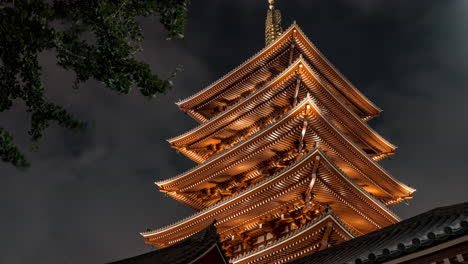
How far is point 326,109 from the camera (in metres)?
19.5

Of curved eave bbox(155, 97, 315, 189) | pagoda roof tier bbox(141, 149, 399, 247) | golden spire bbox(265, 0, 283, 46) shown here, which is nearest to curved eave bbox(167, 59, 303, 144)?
curved eave bbox(155, 97, 315, 189)

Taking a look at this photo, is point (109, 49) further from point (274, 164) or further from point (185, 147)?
point (185, 147)

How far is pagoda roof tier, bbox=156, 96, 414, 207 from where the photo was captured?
55.8 ft

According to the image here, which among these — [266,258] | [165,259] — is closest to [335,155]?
[266,258]

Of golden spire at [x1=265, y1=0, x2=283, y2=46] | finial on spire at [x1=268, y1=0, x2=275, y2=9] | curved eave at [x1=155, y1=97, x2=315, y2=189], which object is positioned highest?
finial on spire at [x1=268, y1=0, x2=275, y2=9]

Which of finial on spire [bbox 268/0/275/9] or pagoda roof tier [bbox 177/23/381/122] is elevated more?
finial on spire [bbox 268/0/275/9]

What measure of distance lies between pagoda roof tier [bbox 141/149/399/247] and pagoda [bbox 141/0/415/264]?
4 cm

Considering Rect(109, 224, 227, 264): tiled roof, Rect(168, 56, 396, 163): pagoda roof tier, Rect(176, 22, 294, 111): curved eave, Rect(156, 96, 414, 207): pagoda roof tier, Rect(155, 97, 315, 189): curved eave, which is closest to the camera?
Rect(109, 224, 227, 264): tiled roof

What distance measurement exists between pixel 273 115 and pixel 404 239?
539 inches

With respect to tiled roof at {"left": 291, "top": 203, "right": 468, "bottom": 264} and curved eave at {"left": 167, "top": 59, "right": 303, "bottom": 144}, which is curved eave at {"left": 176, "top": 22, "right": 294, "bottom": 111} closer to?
curved eave at {"left": 167, "top": 59, "right": 303, "bottom": 144}

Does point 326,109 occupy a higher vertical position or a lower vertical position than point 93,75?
higher

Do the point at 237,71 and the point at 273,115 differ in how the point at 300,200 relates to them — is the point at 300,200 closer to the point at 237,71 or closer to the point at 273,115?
the point at 273,115

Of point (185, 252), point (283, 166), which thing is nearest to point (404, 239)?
point (185, 252)

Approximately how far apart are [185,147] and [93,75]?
16473 mm
